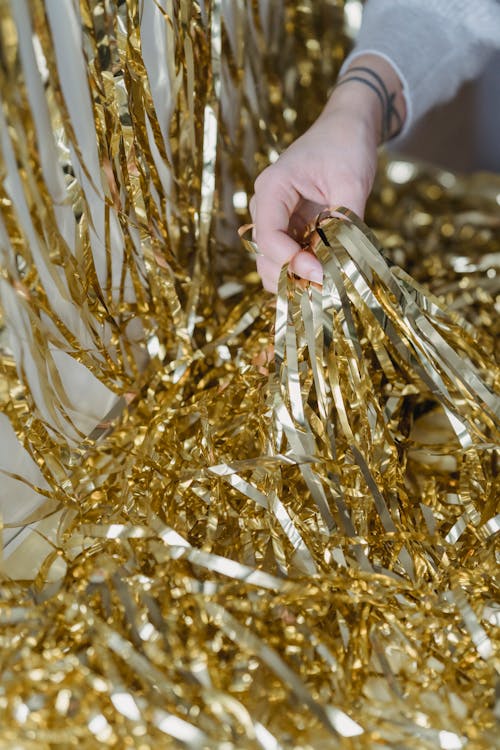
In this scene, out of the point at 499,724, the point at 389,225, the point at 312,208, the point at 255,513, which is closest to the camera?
the point at 499,724

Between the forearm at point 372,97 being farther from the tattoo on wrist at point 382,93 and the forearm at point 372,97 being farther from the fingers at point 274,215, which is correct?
the fingers at point 274,215

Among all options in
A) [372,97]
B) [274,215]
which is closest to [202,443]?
[274,215]

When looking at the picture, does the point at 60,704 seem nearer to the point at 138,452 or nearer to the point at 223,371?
the point at 138,452

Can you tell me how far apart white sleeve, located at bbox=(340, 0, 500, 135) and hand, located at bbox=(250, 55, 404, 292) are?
102 mm

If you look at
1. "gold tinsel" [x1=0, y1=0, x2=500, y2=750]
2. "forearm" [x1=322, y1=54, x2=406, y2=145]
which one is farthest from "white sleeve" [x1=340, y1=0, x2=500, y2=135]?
"gold tinsel" [x1=0, y1=0, x2=500, y2=750]

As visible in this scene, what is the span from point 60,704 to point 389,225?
0.66m

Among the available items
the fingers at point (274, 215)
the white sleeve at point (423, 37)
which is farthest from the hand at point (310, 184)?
the white sleeve at point (423, 37)

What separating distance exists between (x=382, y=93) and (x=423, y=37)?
8 cm

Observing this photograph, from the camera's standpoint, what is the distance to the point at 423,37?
2.39ft

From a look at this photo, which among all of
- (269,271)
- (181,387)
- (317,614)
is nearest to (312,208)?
(269,271)

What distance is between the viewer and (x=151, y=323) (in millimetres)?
645

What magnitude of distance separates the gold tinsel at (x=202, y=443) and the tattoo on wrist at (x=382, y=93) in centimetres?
11

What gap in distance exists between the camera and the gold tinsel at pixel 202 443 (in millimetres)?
414

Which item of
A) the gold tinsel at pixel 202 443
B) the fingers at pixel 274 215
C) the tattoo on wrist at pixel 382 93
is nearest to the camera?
the gold tinsel at pixel 202 443
